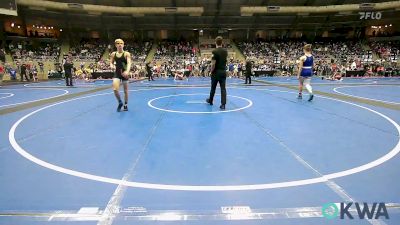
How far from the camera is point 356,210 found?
9.13ft

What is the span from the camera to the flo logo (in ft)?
8.82

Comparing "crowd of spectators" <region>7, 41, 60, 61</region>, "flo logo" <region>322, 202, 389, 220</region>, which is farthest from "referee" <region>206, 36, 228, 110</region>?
"crowd of spectators" <region>7, 41, 60, 61</region>

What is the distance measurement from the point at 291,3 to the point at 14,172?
38.6m

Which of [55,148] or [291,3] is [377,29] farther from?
[55,148]

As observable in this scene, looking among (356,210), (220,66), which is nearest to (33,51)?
(220,66)

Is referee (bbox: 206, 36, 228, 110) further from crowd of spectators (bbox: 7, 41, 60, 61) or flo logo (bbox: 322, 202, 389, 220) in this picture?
crowd of spectators (bbox: 7, 41, 60, 61)

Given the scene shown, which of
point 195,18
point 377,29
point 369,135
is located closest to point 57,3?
point 195,18

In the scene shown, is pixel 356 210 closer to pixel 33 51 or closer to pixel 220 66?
pixel 220 66

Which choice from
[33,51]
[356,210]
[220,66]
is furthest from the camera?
[33,51]

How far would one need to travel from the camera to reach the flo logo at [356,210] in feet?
8.82

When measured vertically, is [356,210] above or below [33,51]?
below

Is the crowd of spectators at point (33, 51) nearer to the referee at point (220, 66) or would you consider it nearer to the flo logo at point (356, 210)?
the referee at point (220, 66)

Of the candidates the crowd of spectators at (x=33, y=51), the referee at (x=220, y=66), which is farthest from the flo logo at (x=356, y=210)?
the crowd of spectators at (x=33, y=51)

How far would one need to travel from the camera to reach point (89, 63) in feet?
114
